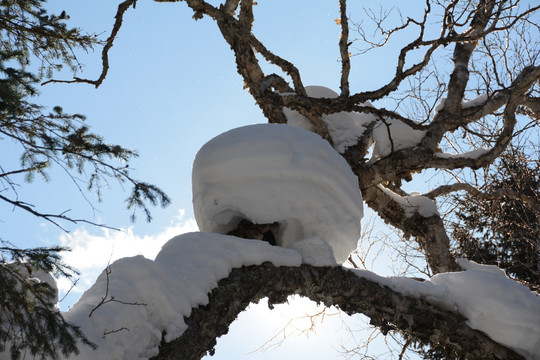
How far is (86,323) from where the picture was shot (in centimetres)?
246

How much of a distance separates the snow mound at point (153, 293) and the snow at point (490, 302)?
3.97ft

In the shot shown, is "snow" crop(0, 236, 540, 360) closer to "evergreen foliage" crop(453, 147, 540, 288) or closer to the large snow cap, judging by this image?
the large snow cap

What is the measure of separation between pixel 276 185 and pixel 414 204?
2.99m

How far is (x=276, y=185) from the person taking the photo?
3.68 meters

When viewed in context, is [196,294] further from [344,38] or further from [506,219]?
[506,219]

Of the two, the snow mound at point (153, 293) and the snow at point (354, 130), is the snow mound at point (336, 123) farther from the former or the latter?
the snow mound at point (153, 293)

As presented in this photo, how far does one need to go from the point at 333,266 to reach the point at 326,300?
263 millimetres

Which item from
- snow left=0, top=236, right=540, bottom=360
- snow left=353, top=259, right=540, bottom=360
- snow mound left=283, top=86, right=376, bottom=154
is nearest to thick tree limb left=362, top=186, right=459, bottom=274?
snow mound left=283, top=86, right=376, bottom=154

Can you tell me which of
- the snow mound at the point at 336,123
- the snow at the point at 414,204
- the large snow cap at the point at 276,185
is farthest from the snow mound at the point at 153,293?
the snow at the point at 414,204

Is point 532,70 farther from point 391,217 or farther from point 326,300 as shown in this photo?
point 326,300

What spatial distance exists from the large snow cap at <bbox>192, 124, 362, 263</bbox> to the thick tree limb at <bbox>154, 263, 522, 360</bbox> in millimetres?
386

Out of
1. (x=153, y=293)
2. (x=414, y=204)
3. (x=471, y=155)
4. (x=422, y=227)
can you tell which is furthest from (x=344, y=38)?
(x=153, y=293)

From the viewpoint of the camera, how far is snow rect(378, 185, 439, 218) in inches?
240

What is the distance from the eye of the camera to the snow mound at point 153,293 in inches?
99.7
